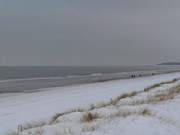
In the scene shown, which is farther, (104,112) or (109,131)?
(104,112)

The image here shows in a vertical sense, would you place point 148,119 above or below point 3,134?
above

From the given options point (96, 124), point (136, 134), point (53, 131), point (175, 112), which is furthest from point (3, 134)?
point (175, 112)

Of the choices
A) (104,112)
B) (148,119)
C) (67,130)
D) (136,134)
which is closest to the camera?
(136,134)

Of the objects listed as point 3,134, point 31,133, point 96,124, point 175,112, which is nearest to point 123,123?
point 96,124

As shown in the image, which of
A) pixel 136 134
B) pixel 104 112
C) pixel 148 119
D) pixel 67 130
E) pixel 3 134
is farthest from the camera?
pixel 104 112

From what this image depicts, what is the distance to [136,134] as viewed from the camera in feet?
24.0

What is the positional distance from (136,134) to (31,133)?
272 centimetres

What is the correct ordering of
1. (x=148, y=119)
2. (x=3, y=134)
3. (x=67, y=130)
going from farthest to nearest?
(x=3, y=134), (x=148, y=119), (x=67, y=130)

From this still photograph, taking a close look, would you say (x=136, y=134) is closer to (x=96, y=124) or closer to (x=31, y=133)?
(x=96, y=124)

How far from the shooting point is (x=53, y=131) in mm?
8078

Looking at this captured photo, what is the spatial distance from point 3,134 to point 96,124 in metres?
3.58

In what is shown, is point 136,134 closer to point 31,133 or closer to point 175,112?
point 31,133

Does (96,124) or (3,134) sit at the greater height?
(96,124)

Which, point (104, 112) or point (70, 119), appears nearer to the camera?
point (70, 119)
